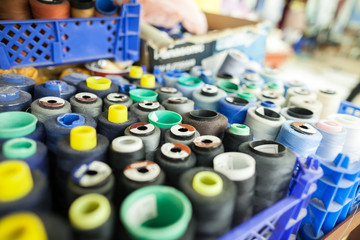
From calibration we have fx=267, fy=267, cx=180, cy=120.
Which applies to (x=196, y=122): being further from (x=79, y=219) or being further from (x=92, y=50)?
(x=92, y=50)

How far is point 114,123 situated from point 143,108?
0.11 metres

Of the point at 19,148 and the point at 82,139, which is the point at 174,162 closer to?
the point at 82,139

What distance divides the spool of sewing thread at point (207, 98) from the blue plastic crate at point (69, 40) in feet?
1.27

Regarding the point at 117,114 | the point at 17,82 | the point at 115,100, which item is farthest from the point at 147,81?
the point at 17,82

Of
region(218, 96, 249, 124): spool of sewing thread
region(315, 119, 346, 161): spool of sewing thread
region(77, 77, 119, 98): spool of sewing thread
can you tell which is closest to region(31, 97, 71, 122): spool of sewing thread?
region(77, 77, 119, 98): spool of sewing thread

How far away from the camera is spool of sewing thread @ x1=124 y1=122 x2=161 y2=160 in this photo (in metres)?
0.65

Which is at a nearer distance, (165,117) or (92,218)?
(92,218)

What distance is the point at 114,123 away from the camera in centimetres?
70

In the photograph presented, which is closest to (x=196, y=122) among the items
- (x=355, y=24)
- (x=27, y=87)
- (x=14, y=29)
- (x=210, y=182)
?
(x=210, y=182)

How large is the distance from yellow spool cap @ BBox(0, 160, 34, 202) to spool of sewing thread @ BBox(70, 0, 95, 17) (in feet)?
2.39

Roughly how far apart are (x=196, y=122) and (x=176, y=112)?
12 cm

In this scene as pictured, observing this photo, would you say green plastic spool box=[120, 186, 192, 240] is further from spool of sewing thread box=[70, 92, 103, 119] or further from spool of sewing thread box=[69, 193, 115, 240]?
spool of sewing thread box=[70, 92, 103, 119]

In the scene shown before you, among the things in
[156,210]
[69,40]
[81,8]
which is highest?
[81,8]

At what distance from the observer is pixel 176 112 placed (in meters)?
0.83
